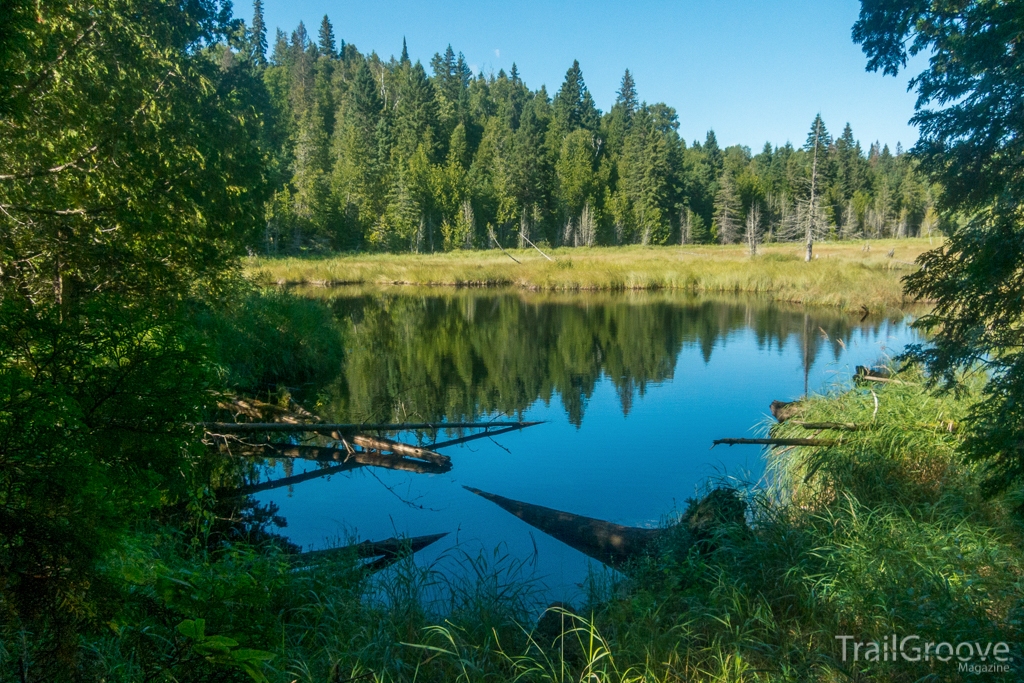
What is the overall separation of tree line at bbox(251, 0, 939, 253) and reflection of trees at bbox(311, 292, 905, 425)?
910 cm

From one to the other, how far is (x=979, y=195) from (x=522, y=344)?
16.0 metres

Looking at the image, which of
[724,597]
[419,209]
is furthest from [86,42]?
[419,209]

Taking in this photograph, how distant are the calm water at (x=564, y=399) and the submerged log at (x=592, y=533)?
0.50 ft

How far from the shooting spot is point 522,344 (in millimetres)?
21672

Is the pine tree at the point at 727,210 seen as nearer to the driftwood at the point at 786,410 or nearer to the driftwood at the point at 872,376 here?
the driftwood at the point at 872,376

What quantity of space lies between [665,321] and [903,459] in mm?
19150

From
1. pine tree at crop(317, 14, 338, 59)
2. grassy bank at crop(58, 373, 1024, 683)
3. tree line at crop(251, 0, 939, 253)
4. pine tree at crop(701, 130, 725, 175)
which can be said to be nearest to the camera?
grassy bank at crop(58, 373, 1024, 683)

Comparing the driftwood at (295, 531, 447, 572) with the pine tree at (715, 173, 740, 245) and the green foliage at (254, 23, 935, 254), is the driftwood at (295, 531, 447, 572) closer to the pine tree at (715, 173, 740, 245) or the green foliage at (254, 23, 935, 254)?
the green foliage at (254, 23, 935, 254)

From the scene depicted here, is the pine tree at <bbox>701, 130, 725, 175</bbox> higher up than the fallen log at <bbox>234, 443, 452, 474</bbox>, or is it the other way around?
the pine tree at <bbox>701, 130, 725, 175</bbox>

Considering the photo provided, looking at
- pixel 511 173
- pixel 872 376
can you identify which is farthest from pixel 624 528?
pixel 511 173

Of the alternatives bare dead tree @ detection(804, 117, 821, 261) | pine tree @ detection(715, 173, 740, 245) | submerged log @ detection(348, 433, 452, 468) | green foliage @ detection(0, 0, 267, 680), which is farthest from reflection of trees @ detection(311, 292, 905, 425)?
pine tree @ detection(715, 173, 740, 245)

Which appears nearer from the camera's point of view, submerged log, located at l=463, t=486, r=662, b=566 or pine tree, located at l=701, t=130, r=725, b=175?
submerged log, located at l=463, t=486, r=662, b=566

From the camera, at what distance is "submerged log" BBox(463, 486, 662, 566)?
7004 millimetres

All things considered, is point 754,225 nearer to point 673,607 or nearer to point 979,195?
point 979,195
